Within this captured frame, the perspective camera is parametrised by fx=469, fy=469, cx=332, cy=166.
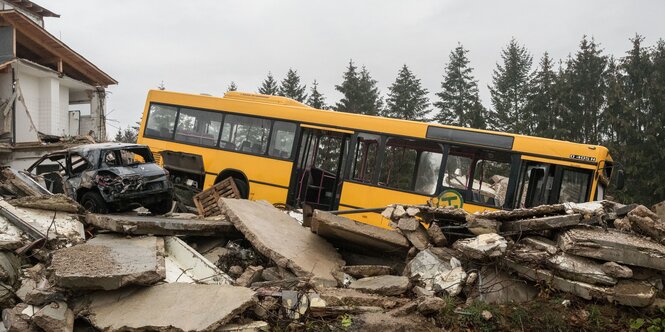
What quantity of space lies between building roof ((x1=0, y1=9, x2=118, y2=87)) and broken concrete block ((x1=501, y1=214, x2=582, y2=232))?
2009 centimetres

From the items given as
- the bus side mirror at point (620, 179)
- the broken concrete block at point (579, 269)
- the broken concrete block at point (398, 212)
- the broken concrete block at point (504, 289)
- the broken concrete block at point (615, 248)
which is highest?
the bus side mirror at point (620, 179)

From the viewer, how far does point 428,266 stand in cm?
622

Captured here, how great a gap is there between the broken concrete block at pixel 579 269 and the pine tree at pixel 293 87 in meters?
43.8

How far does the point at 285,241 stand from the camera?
7.11m

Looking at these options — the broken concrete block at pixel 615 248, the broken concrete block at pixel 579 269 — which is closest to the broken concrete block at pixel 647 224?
the broken concrete block at pixel 615 248

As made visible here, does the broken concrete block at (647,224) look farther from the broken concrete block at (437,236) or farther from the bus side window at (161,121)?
the bus side window at (161,121)

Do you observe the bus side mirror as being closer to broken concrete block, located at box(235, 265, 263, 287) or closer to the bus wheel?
broken concrete block, located at box(235, 265, 263, 287)

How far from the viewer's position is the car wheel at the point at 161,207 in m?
9.69

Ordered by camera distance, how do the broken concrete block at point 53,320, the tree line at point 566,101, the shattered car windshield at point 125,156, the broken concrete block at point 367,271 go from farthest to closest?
the tree line at point 566,101 → the shattered car windshield at point 125,156 → the broken concrete block at point 367,271 → the broken concrete block at point 53,320

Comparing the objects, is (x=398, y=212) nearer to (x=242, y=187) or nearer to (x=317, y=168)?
(x=317, y=168)

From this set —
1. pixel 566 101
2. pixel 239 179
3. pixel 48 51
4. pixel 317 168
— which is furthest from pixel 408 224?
pixel 566 101

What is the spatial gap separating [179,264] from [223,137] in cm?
576

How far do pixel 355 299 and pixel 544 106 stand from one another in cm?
3345

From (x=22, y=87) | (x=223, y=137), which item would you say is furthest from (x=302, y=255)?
(x=22, y=87)
